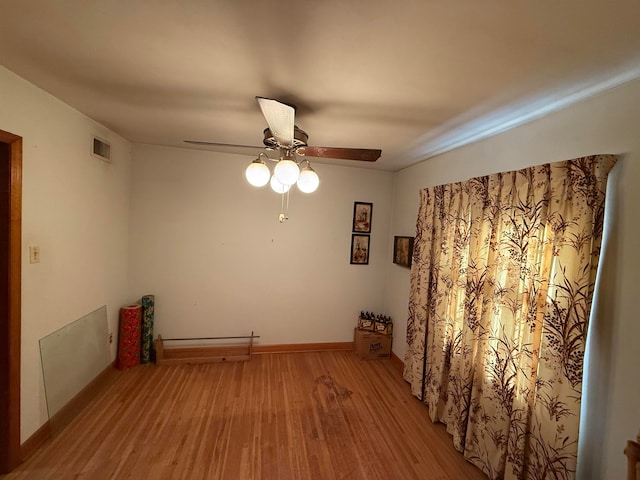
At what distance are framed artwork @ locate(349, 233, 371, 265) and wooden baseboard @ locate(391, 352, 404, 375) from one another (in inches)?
48.0

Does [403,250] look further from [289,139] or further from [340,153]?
[289,139]

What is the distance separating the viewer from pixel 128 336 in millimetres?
2711

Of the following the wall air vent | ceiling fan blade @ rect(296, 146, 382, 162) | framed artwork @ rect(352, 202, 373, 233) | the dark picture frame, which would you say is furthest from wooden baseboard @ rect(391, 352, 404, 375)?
the wall air vent

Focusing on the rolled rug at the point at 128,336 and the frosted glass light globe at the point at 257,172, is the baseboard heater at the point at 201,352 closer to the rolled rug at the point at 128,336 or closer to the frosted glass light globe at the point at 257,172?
the rolled rug at the point at 128,336

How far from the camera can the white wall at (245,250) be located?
2930mm

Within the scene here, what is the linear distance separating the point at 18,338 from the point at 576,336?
10.3 ft

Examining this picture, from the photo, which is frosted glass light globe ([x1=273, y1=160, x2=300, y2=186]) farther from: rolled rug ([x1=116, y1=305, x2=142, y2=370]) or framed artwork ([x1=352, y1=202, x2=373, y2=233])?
rolled rug ([x1=116, y1=305, x2=142, y2=370])

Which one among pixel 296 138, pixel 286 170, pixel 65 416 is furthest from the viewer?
pixel 65 416

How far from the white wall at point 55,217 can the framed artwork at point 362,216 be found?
2.68 m

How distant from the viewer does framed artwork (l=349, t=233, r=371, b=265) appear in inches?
135

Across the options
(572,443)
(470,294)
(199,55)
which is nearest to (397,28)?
(199,55)

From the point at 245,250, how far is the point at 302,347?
1464 millimetres

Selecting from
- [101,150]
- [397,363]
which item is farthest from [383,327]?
[101,150]

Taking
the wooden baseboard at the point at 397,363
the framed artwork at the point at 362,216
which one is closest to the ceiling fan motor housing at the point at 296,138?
the framed artwork at the point at 362,216
